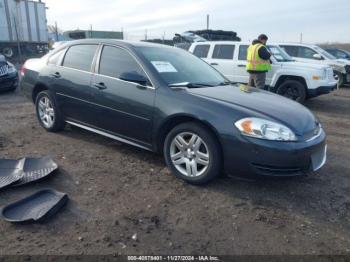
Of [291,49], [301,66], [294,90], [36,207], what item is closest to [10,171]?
[36,207]

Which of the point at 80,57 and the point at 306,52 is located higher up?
the point at 80,57

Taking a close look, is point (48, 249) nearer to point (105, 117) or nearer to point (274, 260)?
point (274, 260)

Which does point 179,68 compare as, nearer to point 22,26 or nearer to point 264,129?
point 264,129

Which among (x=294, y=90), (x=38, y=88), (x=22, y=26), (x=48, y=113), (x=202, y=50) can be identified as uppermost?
(x=22, y=26)

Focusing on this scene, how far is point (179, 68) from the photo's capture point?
4.94 metres

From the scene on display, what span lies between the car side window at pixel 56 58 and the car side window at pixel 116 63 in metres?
1.02

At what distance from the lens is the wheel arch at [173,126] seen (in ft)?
13.0

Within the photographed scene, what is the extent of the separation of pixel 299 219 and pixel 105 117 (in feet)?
9.10

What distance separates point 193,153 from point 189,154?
0.06m

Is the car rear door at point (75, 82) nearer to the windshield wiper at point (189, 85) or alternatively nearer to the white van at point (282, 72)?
the windshield wiper at point (189, 85)

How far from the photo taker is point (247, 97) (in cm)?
451

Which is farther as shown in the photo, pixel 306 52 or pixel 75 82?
pixel 306 52

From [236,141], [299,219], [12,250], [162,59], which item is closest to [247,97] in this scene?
[236,141]

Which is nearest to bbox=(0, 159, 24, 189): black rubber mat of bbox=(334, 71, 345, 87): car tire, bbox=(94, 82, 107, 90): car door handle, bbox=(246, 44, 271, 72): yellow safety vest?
bbox=(94, 82, 107, 90): car door handle
